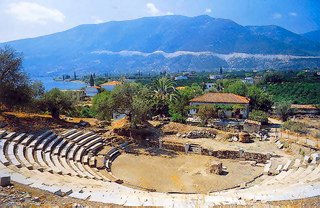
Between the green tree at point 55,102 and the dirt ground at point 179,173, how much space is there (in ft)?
34.0

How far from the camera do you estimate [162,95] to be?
51.7m

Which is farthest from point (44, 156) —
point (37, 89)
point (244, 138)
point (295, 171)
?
point (244, 138)

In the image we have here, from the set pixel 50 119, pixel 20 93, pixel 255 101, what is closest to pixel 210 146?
pixel 50 119

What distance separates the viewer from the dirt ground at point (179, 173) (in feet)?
78.0

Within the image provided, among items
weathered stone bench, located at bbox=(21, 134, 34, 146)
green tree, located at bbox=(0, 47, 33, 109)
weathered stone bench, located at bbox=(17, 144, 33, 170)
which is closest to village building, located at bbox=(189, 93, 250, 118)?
green tree, located at bbox=(0, 47, 33, 109)

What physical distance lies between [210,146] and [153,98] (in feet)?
61.9

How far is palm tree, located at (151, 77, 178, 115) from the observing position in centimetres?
5031

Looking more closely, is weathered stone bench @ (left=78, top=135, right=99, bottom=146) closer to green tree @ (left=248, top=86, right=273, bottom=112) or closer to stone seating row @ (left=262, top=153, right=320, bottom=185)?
stone seating row @ (left=262, top=153, right=320, bottom=185)

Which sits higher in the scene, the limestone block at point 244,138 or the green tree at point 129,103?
the green tree at point 129,103

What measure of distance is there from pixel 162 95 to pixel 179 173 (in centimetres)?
2607

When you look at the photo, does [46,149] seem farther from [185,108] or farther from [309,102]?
[309,102]

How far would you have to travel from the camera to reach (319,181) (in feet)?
60.4

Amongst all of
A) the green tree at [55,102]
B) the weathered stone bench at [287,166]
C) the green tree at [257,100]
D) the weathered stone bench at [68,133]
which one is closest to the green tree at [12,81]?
the green tree at [55,102]

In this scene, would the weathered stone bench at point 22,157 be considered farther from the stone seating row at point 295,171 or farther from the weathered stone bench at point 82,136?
the stone seating row at point 295,171
